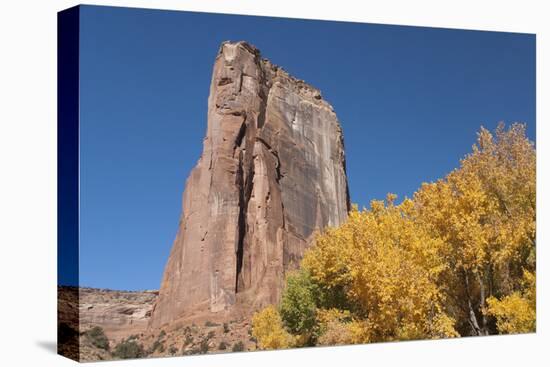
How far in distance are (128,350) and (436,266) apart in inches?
285

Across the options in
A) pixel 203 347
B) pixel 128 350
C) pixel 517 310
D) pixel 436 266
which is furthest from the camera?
pixel 517 310

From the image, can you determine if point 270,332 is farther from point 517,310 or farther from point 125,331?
point 517,310

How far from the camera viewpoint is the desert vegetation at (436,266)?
19.9 metres

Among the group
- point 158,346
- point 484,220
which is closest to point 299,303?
point 158,346

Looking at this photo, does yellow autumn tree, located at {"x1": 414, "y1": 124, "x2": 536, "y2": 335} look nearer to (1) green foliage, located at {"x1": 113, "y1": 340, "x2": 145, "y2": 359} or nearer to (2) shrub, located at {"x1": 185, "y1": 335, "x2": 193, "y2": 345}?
(2) shrub, located at {"x1": 185, "y1": 335, "x2": 193, "y2": 345}

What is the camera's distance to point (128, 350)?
17469 mm

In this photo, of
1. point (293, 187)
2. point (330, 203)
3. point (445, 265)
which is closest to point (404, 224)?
point (445, 265)

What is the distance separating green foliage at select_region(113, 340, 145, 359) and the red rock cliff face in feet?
3.92

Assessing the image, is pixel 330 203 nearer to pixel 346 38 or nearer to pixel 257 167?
pixel 257 167

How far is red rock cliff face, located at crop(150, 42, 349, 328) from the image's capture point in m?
21.6

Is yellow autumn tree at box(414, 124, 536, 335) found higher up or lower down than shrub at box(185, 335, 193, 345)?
higher up

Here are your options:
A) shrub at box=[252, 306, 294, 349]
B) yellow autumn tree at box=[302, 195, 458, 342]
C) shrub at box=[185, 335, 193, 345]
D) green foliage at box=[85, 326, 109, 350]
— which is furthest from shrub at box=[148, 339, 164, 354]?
yellow autumn tree at box=[302, 195, 458, 342]

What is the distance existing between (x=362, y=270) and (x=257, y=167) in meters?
8.34

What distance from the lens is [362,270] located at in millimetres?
20078
